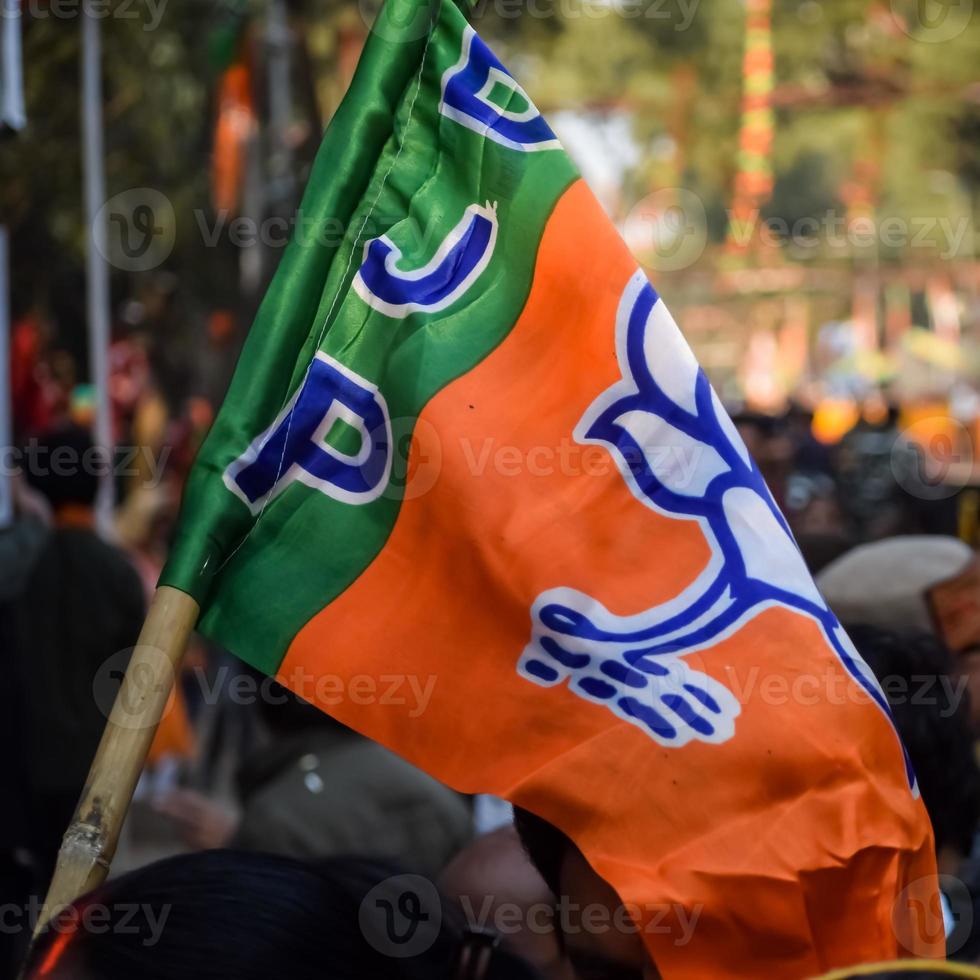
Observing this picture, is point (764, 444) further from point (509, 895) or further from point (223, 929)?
point (223, 929)

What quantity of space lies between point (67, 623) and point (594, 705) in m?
3.13

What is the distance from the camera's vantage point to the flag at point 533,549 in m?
1.56

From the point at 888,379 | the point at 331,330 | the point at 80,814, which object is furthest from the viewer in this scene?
the point at 888,379

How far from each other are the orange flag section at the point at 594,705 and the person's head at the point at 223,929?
0.71 feet

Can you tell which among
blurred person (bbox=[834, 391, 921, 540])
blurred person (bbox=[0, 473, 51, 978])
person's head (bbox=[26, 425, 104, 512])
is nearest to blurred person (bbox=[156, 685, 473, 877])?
blurred person (bbox=[0, 473, 51, 978])

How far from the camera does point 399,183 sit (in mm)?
1845

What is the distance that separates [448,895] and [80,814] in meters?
0.85

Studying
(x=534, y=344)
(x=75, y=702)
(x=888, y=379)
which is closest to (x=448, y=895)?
(x=534, y=344)

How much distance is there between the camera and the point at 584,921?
1636 millimetres

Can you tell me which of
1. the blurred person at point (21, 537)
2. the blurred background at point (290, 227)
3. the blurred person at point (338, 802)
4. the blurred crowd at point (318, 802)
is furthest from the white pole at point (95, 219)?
the blurred person at point (338, 802)

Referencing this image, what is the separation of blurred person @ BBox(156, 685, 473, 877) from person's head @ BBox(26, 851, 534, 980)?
1271 mm

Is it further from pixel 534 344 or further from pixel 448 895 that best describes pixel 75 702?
pixel 534 344

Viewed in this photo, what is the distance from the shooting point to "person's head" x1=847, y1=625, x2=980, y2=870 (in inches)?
79.4

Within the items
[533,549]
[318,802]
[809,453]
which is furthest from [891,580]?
[809,453]
